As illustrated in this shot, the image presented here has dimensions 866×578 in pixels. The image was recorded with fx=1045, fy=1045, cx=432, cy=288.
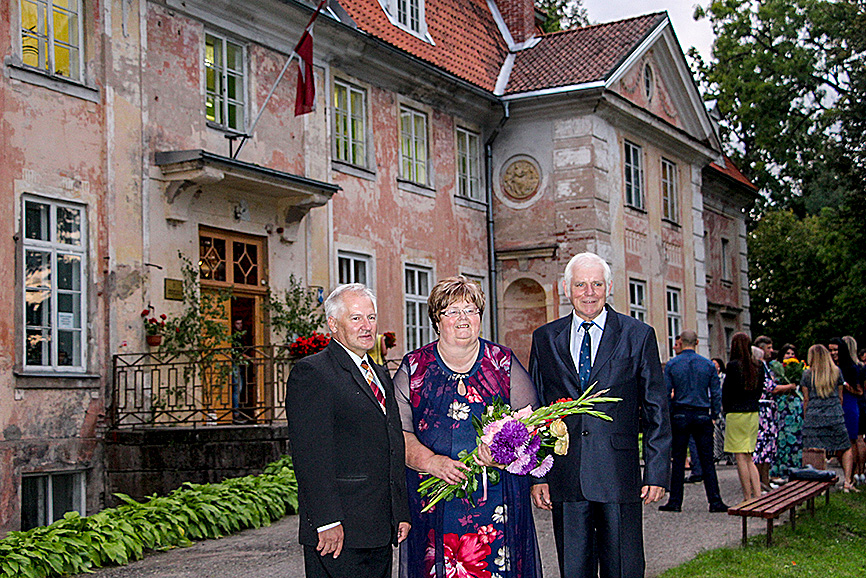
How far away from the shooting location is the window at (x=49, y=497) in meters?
11.8

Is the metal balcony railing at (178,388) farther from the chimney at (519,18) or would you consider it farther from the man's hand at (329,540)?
the chimney at (519,18)

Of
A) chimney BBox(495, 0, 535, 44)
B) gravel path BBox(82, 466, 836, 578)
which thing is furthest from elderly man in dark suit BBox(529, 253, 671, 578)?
chimney BBox(495, 0, 535, 44)

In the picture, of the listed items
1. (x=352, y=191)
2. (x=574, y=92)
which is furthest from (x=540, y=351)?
(x=574, y=92)

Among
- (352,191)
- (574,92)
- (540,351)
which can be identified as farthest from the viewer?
(574,92)

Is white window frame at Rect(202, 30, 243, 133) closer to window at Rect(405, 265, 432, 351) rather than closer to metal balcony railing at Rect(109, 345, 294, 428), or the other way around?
Answer: metal balcony railing at Rect(109, 345, 294, 428)

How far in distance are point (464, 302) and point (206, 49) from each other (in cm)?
1055

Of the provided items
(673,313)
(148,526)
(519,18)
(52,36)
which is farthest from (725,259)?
(148,526)

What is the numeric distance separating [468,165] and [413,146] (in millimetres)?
2142

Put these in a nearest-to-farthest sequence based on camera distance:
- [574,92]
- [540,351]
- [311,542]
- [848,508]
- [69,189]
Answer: [311,542], [540,351], [848,508], [69,189], [574,92]

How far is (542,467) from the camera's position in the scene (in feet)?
16.8

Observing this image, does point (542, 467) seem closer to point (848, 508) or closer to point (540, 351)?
point (540, 351)

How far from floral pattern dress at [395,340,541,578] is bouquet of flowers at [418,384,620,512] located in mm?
67

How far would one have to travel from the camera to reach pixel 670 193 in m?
25.6

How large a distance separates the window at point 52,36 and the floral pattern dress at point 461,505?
8687 mm
